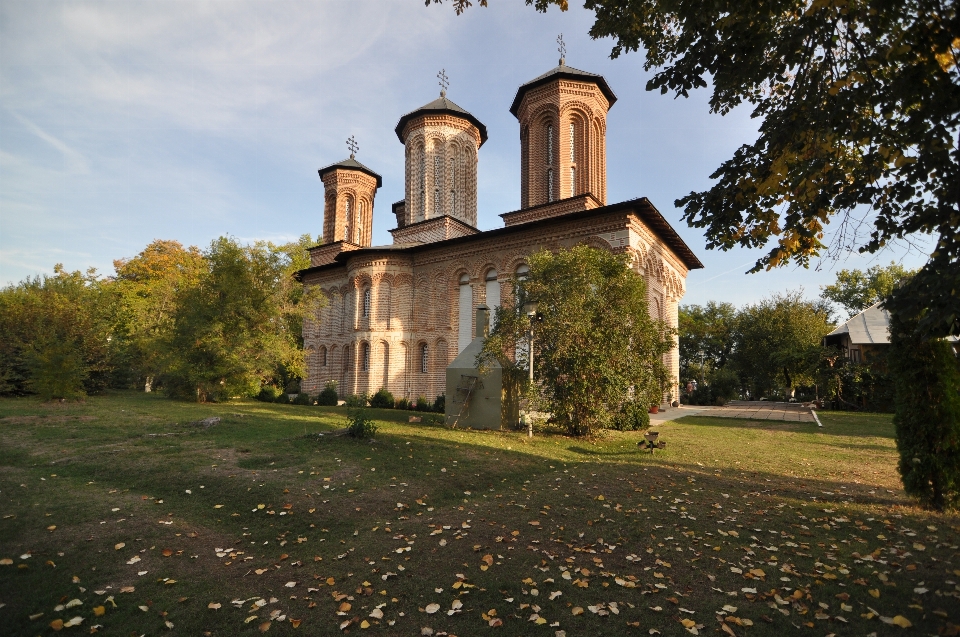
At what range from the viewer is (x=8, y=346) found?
63.5 ft

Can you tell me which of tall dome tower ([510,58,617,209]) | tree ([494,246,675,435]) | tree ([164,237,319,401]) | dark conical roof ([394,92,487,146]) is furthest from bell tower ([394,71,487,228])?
tree ([494,246,675,435])

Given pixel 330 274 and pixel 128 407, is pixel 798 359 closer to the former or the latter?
pixel 330 274

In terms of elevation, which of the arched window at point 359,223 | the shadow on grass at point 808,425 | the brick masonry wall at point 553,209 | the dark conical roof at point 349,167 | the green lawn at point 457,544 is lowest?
the green lawn at point 457,544

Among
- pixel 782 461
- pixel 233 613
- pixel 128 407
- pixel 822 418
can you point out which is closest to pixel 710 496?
pixel 782 461

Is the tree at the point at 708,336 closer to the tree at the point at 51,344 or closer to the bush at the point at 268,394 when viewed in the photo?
the bush at the point at 268,394

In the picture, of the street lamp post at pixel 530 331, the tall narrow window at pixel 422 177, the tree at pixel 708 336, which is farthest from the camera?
the tree at pixel 708 336

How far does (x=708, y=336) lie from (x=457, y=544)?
1506 inches

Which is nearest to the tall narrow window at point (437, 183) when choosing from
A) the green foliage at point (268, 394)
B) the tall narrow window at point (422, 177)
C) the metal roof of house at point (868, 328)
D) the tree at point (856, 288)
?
the tall narrow window at point (422, 177)

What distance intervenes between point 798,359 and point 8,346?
34.4m

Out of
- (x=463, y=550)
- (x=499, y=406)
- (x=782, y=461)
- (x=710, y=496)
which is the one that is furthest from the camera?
(x=499, y=406)

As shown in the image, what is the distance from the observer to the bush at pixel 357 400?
2111 centimetres

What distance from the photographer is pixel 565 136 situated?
21844 mm

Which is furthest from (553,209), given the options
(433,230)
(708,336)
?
(708,336)

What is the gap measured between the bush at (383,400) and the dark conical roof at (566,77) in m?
15.5
